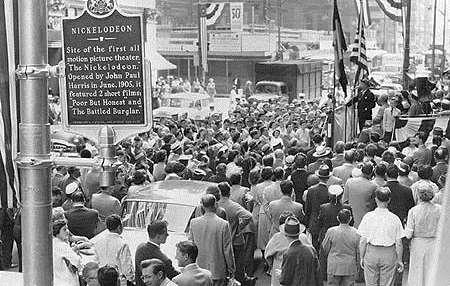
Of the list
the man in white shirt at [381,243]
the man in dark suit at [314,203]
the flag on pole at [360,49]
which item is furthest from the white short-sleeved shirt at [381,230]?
the flag on pole at [360,49]

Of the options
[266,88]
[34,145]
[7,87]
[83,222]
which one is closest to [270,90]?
[266,88]

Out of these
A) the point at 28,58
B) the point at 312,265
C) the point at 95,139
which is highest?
the point at 28,58

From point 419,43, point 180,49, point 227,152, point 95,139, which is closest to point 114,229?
point 95,139

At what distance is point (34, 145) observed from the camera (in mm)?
4141

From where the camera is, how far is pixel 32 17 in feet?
13.2

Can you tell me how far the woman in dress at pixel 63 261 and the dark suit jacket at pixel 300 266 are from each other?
2.17 m

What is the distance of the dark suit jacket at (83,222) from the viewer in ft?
30.8

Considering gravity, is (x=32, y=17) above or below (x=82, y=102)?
above

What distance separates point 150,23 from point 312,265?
3828 centimetres

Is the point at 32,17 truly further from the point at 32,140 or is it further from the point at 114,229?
the point at 114,229

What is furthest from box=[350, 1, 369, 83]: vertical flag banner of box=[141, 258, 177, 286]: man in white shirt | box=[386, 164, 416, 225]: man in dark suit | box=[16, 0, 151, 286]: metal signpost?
box=[16, 0, 151, 286]: metal signpost

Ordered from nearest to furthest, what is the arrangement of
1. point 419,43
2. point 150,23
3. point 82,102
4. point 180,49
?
point 82,102
point 150,23
point 180,49
point 419,43

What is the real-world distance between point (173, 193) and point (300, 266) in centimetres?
333

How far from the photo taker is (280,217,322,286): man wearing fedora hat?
7711 mm
